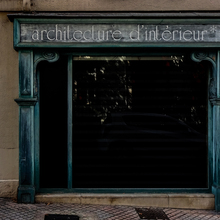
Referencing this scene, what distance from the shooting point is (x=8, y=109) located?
251 inches

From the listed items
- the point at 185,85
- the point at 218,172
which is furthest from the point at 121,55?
the point at 218,172

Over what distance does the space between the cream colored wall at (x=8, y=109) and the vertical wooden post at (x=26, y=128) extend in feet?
0.85

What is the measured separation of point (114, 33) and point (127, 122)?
5.70 feet

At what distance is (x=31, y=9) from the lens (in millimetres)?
6289

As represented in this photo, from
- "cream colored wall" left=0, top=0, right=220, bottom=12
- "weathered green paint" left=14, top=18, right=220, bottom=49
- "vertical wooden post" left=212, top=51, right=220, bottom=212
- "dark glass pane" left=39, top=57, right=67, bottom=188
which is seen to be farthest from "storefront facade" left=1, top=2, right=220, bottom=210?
"cream colored wall" left=0, top=0, right=220, bottom=12

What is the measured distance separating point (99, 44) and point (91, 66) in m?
0.57

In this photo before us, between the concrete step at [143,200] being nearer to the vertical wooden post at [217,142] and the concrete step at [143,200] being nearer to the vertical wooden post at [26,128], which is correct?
the vertical wooden post at [217,142]

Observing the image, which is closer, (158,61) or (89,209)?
(89,209)

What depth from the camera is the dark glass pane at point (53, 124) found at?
254 inches

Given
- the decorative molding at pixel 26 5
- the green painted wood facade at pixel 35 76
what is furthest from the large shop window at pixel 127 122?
the decorative molding at pixel 26 5

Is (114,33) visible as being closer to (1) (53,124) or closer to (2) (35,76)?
(2) (35,76)

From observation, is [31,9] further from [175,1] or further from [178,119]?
[178,119]

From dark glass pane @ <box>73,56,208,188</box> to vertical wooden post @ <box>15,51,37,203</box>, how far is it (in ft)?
2.76

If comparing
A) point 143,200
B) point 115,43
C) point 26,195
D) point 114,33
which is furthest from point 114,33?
point 26,195
